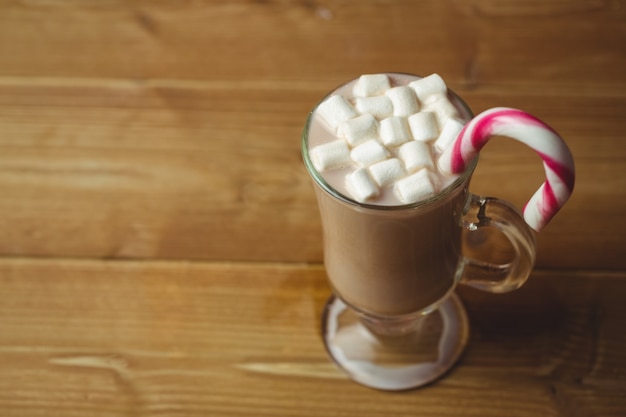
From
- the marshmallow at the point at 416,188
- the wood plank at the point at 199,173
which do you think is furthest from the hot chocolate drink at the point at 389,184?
the wood plank at the point at 199,173

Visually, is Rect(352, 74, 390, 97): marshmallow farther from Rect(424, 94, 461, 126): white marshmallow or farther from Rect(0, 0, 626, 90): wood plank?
Rect(0, 0, 626, 90): wood plank

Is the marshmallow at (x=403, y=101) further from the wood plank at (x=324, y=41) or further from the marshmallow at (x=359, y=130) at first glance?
the wood plank at (x=324, y=41)

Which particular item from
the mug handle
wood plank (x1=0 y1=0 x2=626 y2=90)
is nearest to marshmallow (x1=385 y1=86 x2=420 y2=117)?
the mug handle

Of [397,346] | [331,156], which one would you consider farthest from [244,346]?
[331,156]

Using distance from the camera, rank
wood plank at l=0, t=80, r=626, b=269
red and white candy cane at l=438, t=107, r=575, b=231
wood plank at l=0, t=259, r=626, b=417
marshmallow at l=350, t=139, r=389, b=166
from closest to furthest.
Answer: red and white candy cane at l=438, t=107, r=575, b=231 < marshmallow at l=350, t=139, r=389, b=166 < wood plank at l=0, t=259, r=626, b=417 < wood plank at l=0, t=80, r=626, b=269

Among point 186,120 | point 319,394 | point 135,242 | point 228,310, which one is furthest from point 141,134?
point 319,394

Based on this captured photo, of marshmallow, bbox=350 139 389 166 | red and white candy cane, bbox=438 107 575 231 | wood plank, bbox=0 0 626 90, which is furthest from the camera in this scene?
wood plank, bbox=0 0 626 90

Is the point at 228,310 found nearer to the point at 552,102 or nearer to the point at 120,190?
the point at 120,190

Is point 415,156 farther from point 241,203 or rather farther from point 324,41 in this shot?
point 324,41
